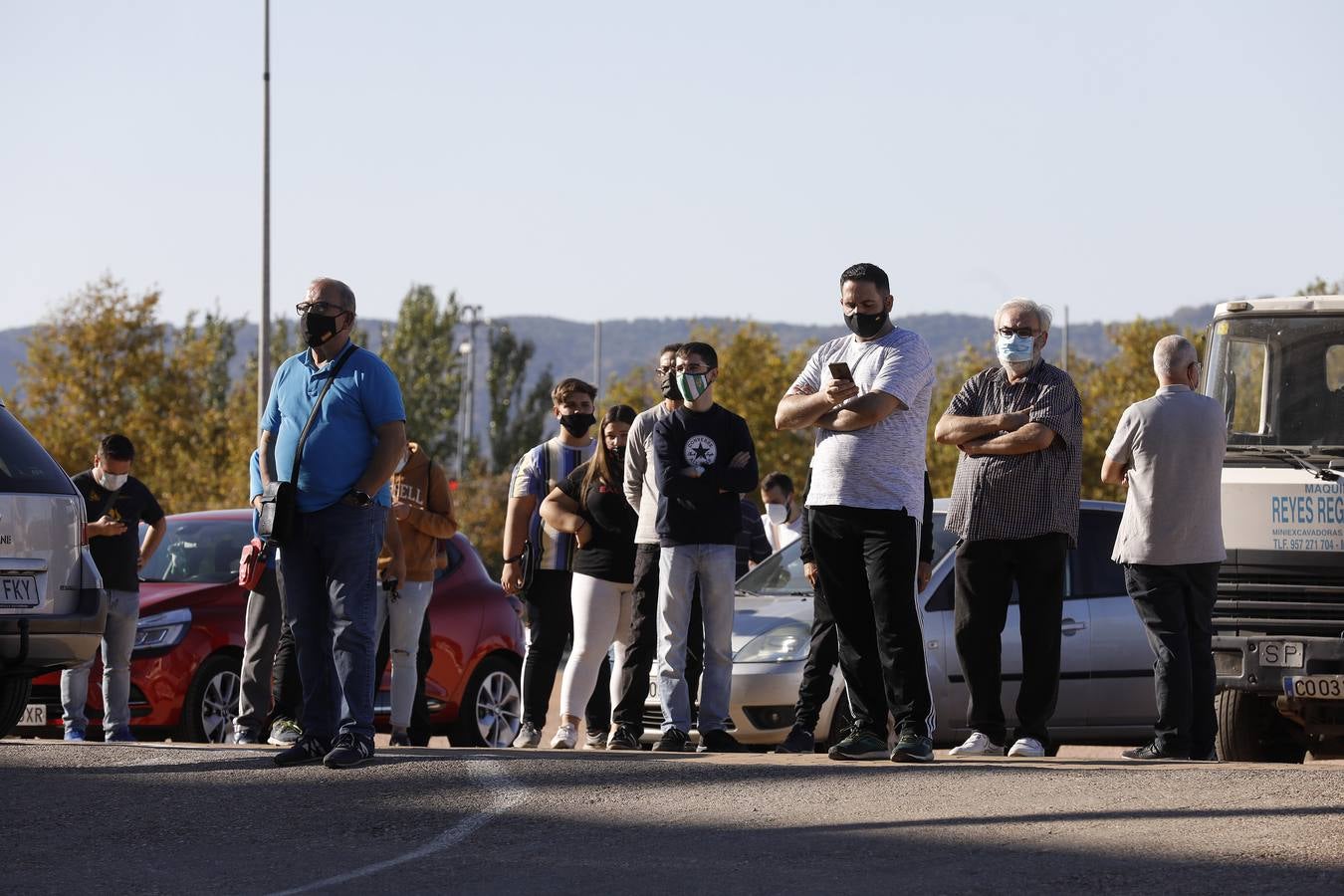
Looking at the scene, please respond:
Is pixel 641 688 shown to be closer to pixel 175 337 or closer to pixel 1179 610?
pixel 1179 610

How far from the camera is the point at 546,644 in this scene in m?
11.7

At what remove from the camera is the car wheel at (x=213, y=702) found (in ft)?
40.3

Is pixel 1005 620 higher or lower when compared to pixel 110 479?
lower

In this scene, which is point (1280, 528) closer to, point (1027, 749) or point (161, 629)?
point (1027, 749)

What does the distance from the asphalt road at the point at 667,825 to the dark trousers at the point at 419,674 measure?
2685 mm

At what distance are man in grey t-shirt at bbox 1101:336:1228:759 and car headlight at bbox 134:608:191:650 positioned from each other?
596 centimetres

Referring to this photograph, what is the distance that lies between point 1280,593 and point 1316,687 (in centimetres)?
55

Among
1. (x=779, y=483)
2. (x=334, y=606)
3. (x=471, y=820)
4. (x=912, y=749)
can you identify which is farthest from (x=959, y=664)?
(x=471, y=820)

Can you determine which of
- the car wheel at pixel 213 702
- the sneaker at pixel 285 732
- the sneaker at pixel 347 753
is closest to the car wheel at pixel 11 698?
the sneaker at pixel 285 732

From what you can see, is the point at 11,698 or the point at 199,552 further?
the point at 199,552

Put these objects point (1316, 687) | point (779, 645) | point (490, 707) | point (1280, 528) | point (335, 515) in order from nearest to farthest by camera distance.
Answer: point (335, 515) → point (1316, 687) → point (1280, 528) → point (779, 645) → point (490, 707)

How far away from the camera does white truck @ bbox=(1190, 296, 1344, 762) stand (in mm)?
10203

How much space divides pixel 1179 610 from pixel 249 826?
457cm

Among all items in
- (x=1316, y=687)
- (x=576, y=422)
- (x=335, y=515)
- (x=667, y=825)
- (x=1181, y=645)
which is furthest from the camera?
(x=576, y=422)
